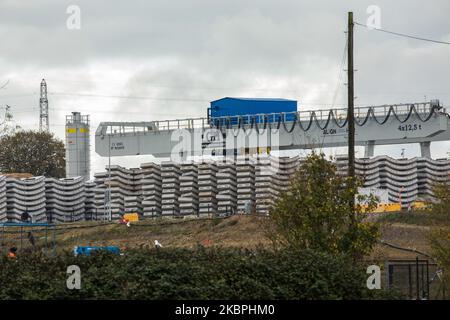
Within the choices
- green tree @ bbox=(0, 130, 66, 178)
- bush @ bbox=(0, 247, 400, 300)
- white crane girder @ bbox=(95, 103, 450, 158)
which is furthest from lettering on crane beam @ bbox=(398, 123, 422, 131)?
green tree @ bbox=(0, 130, 66, 178)

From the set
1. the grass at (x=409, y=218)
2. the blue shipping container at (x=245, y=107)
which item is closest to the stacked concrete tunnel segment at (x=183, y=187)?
the grass at (x=409, y=218)

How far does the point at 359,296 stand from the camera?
69.1 ft

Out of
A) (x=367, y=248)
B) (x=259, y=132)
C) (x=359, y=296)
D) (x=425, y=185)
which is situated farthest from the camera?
(x=259, y=132)

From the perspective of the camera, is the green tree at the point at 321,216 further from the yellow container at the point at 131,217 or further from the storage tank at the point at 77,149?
the storage tank at the point at 77,149

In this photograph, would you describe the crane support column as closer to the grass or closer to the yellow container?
the yellow container

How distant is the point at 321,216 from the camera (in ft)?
86.3

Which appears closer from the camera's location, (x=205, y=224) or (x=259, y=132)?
(x=205, y=224)

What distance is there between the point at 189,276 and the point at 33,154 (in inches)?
3339

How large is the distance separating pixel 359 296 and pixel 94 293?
576 centimetres

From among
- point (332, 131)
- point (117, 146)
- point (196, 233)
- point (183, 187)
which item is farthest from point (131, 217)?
point (117, 146)

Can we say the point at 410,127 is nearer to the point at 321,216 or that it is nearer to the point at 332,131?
the point at 332,131
